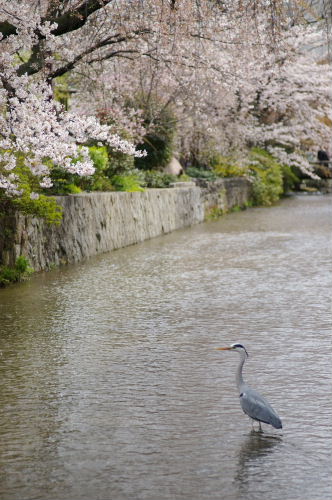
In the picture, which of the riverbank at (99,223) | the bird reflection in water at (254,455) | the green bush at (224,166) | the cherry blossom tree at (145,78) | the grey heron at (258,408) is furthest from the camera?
the green bush at (224,166)

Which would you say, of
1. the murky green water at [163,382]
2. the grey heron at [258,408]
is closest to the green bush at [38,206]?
the murky green water at [163,382]

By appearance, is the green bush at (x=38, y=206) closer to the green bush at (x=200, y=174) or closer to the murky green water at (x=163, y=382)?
the murky green water at (x=163, y=382)

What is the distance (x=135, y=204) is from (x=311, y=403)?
14.0 meters

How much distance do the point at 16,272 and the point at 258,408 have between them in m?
8.42

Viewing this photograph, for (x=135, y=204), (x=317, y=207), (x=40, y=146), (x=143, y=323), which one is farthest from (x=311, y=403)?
(x=317, y=207)

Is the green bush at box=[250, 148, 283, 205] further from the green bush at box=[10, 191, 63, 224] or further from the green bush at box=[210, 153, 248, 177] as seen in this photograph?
the green bush at box=[10, 191, 63, 224]

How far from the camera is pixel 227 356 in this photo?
910 cm

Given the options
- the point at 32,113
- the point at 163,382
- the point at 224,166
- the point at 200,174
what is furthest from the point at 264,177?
the point at 163,382

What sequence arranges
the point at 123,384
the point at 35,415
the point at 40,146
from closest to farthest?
the point at 35,415
the point at 123,384
the point at 40,146

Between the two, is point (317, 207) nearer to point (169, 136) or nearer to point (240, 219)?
point (240, 219)

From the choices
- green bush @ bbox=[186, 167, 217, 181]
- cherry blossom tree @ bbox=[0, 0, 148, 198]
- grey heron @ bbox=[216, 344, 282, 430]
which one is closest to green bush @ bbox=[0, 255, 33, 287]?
cherry blossom tree @ bbox=[0, 0, 148, 198]

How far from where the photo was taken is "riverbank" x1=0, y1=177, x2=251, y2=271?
47.5 feet

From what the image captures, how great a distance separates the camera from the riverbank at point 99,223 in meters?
14.5

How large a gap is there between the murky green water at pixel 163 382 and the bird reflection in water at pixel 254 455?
1cm
